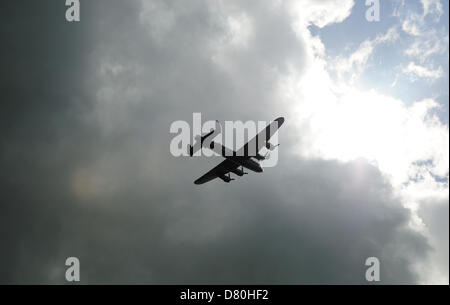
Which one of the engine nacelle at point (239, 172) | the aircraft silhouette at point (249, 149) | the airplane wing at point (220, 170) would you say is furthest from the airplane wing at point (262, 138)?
the engine nacelle at point (239, 172)

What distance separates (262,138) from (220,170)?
29.4 feet

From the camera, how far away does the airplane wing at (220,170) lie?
117 ft

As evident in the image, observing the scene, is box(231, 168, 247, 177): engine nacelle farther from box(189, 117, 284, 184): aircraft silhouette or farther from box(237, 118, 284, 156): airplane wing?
box(237, 118, 284, 156): airplane wing

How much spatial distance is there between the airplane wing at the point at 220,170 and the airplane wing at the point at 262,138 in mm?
3077

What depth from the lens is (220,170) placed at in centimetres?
3794

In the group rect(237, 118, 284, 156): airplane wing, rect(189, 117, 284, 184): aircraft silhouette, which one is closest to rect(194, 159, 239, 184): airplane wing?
rect(189, 117, 284, 184): aircraft silhouette

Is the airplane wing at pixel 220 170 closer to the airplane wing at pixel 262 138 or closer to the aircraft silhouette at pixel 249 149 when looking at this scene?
the aircraft silhouette at pixel 249 149

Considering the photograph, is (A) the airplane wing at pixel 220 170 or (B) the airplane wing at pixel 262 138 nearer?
(B) the airplane wing at pixel 262 138

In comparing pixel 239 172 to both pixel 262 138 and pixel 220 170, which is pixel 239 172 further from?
pixel 262 138

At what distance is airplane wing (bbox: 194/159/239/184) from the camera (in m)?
35.7

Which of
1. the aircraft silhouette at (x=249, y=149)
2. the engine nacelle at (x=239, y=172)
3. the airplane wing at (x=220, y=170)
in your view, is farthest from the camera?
the airplane wing at (x=220, y=170)
